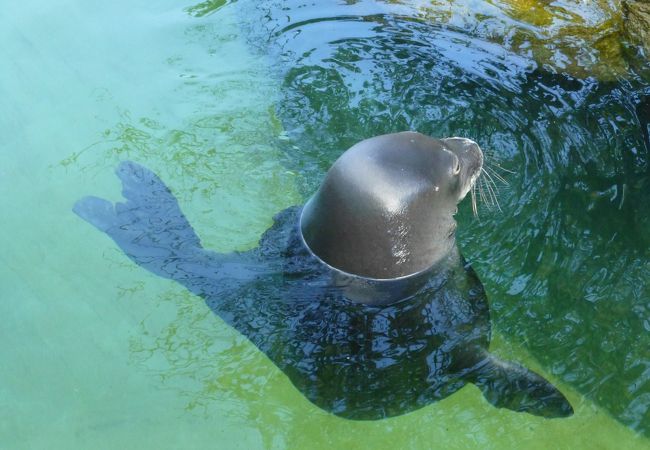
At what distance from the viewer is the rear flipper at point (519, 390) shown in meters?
4.18

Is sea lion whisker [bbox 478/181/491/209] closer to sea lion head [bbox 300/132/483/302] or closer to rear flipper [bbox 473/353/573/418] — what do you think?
sea lion head [bbox 300/132/483/302]

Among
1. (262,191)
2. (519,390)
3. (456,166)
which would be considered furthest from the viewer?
(262,191)

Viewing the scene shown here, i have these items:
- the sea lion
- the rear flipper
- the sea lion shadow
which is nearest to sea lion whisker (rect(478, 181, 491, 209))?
the sea lion

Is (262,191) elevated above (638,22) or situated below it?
below

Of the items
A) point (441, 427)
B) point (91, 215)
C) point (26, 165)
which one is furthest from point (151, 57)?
point (441, 427)

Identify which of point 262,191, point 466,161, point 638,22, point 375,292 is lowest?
point 262,191

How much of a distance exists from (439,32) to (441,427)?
159 inches

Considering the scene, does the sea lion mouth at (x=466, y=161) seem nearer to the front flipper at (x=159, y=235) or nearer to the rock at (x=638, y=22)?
the front flipper at (x=159, y=235)

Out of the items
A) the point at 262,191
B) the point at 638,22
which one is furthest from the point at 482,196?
the point at 638,22

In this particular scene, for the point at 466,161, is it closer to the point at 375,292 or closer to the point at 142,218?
the point at 375,292

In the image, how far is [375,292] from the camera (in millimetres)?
4449

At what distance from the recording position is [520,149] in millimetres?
5707

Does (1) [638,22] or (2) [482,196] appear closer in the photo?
(2) [482,196]

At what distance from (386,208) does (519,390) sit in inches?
50.5
